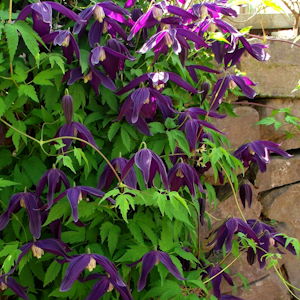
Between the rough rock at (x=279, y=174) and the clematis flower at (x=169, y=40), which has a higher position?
the clematis flower at (x=169, y=40)

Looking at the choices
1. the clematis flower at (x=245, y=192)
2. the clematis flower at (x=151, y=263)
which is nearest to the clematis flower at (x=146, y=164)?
the clematis flower at (x=151, y=263)

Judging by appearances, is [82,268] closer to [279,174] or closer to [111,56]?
[111,56]

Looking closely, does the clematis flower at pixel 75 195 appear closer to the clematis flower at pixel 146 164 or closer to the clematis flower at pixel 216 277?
the clematis flower at pixel 146 164

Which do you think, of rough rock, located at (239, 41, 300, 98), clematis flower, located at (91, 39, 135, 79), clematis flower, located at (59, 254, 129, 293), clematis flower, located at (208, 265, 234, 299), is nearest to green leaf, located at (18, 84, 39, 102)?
clematis flower, located at (91, 39, 135, 79)

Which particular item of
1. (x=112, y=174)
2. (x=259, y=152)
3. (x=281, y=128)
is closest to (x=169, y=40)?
(x=112, y=174)

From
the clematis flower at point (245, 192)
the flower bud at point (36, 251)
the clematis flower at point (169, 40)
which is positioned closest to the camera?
the flower bud at point (36, 251)

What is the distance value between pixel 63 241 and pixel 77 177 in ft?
0.66

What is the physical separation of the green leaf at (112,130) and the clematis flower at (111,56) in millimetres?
138

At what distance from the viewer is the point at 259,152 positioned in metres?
1.62

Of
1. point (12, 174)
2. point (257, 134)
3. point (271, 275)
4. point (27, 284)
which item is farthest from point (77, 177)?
point (271, 275)

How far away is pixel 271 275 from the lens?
6.63 ft

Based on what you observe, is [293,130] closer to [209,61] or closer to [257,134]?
[257,134]

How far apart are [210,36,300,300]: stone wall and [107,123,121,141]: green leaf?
1.80 feet

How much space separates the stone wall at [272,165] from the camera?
1.96 m
